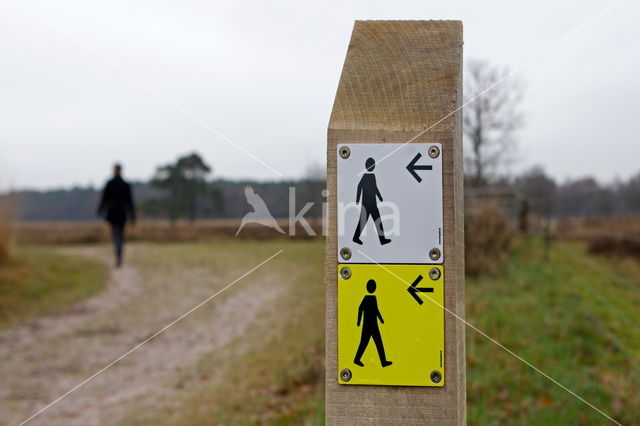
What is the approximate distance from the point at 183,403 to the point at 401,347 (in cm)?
550

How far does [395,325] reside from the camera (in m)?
1.34

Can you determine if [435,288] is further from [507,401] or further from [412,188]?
[507,401]

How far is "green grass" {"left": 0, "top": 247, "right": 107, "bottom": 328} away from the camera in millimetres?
12797

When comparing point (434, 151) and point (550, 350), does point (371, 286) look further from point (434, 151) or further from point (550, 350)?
point (550, 350)

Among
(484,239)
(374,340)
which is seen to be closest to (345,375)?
(374,340)

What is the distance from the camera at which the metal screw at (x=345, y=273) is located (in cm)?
136

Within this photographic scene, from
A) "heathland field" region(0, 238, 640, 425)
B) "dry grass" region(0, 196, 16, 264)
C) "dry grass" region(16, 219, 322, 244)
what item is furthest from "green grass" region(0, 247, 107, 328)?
"dry grass" region(16, 219, 322, 244)

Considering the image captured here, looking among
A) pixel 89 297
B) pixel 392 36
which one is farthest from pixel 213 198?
pixel 392 36

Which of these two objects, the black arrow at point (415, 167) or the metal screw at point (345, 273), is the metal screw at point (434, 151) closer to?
the black arrow at point (415, 167)

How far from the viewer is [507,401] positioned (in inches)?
191

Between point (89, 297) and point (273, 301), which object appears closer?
point (273, 301)

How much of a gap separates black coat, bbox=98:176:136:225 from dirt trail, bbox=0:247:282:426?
6.88ft

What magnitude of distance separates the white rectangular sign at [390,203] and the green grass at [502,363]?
326cm

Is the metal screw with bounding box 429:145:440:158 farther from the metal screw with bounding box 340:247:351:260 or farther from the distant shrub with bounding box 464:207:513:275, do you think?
the distant shrub with bounding box 464:207:513:275
